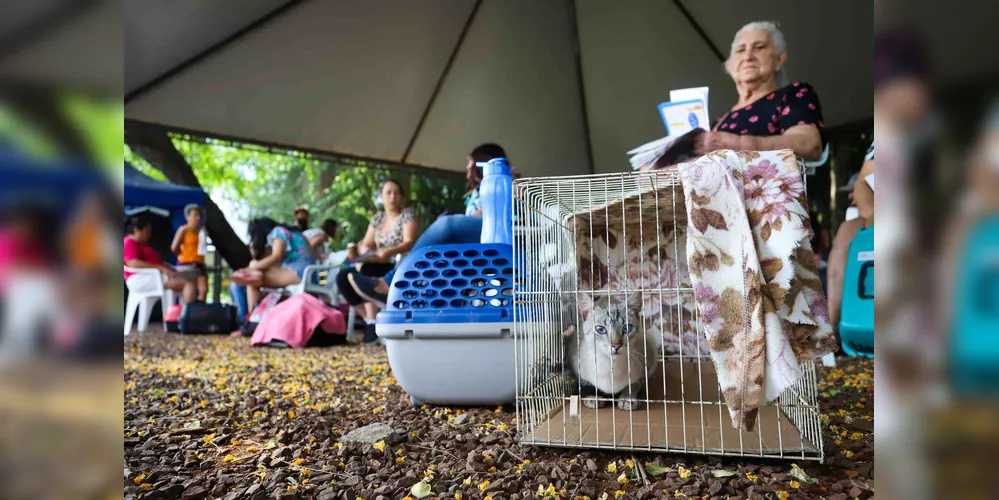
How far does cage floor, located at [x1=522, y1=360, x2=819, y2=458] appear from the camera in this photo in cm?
143

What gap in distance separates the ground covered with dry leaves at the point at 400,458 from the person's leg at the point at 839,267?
66 cm

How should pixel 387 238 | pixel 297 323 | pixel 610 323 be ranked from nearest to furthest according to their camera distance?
pixel 610 323 → pixel 297 323 → pixel 387 238

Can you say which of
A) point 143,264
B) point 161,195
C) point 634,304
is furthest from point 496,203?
point 161,195

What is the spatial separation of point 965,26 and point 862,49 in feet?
13.4

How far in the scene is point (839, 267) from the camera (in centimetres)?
315

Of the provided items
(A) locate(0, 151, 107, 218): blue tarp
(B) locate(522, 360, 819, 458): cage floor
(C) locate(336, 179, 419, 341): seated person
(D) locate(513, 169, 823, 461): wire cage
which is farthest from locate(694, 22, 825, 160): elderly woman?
(C) locate(336, 179, 419, 341): seated person

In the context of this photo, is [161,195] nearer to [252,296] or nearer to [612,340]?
[252,296]

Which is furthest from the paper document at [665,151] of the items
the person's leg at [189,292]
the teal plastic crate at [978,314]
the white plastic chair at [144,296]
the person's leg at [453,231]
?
the person's leg at [189,292]

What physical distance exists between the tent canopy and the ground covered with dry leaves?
258cm

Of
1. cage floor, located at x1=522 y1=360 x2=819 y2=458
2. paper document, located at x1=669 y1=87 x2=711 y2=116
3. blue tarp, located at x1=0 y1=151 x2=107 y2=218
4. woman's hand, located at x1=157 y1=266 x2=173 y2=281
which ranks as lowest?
cage floor, located at x1=522 y1=360 x2=819 y2=458

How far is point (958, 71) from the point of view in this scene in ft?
0.99

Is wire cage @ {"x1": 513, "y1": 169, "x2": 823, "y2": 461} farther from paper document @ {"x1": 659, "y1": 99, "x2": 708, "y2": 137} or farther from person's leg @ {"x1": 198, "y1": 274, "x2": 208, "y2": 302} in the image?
person's leg @ {"x1": 198, "y1": 274, "x2": 208, "y2": 302}

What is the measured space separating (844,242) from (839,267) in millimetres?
165

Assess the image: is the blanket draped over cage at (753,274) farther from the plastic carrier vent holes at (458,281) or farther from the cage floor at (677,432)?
the plastic carrier vent holes at (458,281)
